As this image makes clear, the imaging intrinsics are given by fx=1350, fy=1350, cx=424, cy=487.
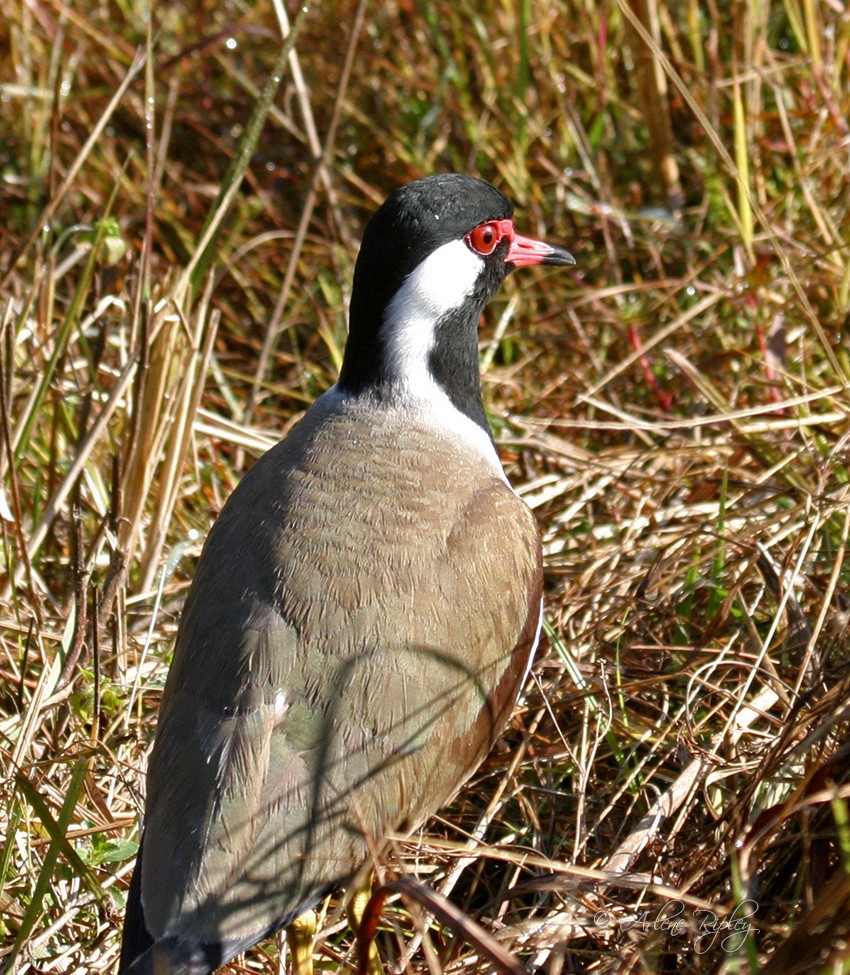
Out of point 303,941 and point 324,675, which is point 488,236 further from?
point 303,941

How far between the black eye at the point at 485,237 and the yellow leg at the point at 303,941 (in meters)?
1.62

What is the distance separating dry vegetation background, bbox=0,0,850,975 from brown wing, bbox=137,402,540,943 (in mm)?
216

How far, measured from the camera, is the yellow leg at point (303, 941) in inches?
109

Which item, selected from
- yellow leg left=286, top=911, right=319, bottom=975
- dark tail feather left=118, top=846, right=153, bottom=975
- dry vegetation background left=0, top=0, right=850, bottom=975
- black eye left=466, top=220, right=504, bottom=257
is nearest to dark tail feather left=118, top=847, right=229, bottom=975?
dark tail feather left=118, top=846, right=153, bottom=975

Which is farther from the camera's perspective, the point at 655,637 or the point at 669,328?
the point at 669,328

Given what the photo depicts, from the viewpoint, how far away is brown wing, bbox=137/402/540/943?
8.02 feet

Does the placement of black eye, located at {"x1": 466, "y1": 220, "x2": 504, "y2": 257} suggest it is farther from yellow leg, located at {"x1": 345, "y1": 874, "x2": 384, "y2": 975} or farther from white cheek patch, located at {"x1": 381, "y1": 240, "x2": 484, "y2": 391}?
yellow leg, located at {"x1": 345, "y1": 874, "x2": 384, "y2": 975}

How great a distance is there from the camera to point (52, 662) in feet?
11.2

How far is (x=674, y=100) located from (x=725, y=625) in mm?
2601

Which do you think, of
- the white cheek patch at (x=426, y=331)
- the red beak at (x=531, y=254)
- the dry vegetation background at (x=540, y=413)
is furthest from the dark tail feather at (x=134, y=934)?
the red beak at (x=531, y=254)

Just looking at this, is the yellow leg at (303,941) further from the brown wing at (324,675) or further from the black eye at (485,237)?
the black eye at (485,237)

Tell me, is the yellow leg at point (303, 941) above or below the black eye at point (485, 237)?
below

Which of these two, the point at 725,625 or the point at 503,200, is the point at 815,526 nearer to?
the point at 725,625

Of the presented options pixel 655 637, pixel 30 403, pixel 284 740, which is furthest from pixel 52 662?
pixel 655 637
